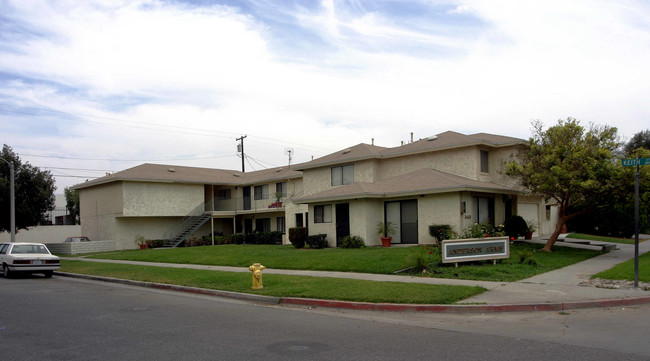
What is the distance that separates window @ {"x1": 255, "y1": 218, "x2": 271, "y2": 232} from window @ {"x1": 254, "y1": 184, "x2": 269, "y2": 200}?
1.78 meters

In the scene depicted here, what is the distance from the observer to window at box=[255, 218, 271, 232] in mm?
41500

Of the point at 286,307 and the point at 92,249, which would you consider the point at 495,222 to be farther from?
the point at 92,249

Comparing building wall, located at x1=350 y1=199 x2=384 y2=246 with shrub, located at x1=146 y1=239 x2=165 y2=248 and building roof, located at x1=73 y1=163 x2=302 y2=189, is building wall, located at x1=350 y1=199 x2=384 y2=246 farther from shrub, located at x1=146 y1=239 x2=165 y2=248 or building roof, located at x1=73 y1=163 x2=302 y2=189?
shrub, located at x1=146 y1=239 x2=165 y2=248

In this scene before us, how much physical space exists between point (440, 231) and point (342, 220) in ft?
19.2

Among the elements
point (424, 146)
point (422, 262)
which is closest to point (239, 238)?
point (424, 146)

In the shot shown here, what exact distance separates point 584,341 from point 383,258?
35.9ft

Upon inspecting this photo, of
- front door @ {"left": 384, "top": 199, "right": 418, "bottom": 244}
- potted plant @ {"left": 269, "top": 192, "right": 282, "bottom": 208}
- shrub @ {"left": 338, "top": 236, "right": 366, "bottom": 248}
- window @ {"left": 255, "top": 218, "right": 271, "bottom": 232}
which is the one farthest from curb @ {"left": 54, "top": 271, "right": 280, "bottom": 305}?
window @ {"left": 255, "top": 218, "right": 271, "bottom": 232}

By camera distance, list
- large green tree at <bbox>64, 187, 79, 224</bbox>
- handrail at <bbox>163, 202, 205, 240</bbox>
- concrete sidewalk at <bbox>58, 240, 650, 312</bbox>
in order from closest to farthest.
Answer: concrete sidewalk at <bbox>58, 240, 650, 312</bbox> → handrail at <bbox>163, 202, 205, 240</bbox> → large green tree at <bbox>64, 187, 79, 224</bbox>

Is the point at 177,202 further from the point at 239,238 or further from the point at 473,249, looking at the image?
the point at 473,249

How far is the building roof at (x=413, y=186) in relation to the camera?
79.4 ft

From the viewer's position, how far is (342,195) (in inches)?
1051

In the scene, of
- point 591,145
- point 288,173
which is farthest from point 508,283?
point 288,173

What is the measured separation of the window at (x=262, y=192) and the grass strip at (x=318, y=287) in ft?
71.6

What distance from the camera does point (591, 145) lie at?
69.2 ft
